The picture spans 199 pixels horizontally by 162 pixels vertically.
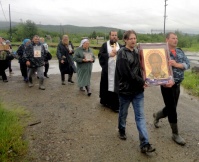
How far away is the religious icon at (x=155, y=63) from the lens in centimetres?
389

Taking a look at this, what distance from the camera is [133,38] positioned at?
3930 mm

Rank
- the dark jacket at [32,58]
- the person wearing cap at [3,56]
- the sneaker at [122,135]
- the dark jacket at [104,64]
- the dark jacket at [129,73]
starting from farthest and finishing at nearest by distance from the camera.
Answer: the person wearing cap at [3,56] < the dark jacket at [32,58] < the dark jacket at [104,64] < the sneaker at [122,135] < the dark jacket at [129,73]

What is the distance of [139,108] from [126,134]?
1.00 m

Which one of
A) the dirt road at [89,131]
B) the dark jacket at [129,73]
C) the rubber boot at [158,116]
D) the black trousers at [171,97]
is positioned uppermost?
the dark jacket at [129,73]

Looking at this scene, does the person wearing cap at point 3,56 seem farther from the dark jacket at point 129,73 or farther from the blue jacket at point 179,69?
the blue jacket at point 179,69

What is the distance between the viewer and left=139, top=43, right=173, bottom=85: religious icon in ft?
12.8

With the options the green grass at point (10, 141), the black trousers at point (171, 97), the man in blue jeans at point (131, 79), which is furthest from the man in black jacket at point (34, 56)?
the black trousers at point (171, 97)

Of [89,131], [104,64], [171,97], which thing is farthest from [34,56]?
[171,97]

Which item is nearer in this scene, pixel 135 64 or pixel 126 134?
pixel 135 64

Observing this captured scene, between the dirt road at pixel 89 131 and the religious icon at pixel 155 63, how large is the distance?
127 cm

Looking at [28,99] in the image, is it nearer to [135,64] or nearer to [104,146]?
[104,146]

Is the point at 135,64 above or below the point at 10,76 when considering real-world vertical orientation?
above

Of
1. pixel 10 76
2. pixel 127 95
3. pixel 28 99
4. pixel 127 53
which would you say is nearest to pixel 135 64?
pixel 127 53

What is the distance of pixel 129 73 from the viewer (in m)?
3.85
